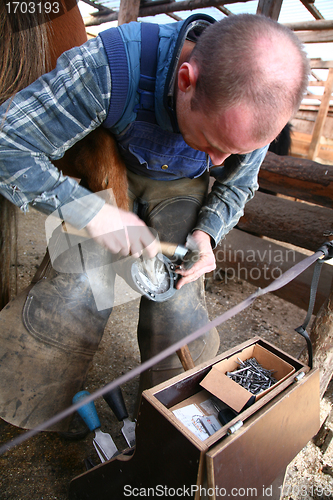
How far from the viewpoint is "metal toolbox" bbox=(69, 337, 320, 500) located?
605 millimetres

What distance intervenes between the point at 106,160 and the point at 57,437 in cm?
102

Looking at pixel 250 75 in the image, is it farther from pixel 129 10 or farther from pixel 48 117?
pixel 129 10

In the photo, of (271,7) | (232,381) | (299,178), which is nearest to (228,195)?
(232,381)

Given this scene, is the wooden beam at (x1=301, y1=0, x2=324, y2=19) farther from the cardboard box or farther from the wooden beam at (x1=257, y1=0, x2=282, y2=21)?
the cardboard box

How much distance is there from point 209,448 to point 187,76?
0.81 meters

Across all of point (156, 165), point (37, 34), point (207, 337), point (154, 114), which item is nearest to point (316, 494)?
point (207, 337)

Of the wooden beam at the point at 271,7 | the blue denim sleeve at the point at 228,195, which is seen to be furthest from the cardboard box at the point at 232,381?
the wooden beam at the point at 271,7

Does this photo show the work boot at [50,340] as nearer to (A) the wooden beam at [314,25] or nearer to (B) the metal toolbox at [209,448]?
(B) the metal toolbox at [209,448]

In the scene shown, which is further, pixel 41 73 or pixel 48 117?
pixel 41 73

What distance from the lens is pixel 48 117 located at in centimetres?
87

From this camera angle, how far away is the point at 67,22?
115cm

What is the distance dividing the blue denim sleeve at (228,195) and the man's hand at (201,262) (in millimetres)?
32

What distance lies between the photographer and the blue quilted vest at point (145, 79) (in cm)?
89

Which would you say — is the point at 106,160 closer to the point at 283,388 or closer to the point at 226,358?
the point at 226,358
